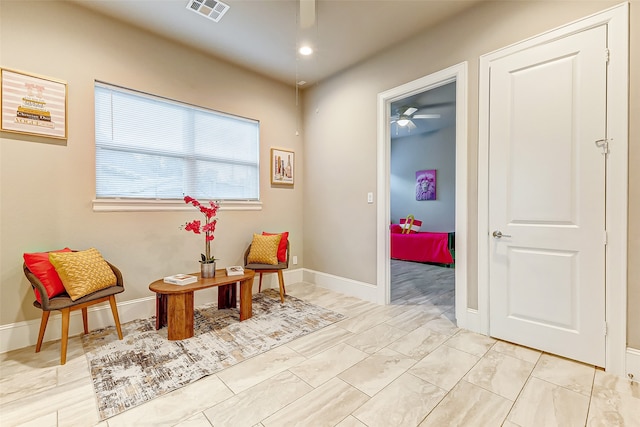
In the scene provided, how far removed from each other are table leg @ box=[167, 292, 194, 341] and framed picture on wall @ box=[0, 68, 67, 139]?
1755 millimetres

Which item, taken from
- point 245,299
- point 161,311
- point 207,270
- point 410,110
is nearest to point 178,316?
point 161,311

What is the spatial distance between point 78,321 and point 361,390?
Answer: 101 inches

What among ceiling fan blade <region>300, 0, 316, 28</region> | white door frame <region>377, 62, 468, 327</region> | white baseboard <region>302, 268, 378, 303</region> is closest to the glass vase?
white baseboard <region>302, 268, 378, 303</region>

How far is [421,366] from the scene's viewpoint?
201cm

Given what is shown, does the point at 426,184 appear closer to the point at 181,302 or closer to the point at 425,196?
the point at 425,196

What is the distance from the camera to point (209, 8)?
2568mm

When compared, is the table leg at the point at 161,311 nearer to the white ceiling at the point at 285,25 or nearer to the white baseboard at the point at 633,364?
the white ceiling at the point at 285,25

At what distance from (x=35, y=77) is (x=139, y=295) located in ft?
6.99

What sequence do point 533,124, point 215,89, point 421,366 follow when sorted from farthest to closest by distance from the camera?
1. point 215,89
2. point 533,124
3. point 421,366

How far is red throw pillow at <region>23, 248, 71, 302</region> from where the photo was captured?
210cm

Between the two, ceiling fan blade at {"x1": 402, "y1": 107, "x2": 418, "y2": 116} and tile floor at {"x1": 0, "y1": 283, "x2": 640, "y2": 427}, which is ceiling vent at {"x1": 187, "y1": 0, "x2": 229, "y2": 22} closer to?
tile floor at {"x1": 0, "y1": 283, "x2": 640, "y2": 427}

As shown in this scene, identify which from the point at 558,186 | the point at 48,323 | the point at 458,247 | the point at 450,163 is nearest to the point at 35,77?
the point at 48,323

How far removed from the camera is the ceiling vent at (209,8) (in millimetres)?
2492

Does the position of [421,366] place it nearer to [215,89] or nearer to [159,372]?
[159,372]
